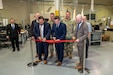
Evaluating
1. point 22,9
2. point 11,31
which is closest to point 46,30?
point 11,31

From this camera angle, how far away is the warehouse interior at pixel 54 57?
4.05 m

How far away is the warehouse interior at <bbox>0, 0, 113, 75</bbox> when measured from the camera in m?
4.05

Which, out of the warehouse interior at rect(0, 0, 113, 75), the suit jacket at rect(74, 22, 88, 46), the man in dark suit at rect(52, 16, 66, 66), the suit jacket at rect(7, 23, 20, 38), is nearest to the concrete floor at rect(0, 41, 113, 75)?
the warehouse interior at rect(0, 0, 113, 75)

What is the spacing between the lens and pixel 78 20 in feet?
11.9

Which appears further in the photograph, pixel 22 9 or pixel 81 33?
pixel 22 9

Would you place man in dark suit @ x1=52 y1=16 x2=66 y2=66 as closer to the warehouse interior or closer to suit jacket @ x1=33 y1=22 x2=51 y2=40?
suit jacket @ x1=33 y1=22 x2=51 y2=40

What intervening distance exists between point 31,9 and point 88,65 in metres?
9.12

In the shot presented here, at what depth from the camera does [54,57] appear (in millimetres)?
5266

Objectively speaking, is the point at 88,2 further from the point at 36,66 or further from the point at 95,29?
the point at 36,66

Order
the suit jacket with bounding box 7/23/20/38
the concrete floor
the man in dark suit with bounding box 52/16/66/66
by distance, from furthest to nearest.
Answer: the suit jacket with bounding box 7/23/20/38 → the man in dark suit with bounding box 52/16/66/66 → the concrete floor

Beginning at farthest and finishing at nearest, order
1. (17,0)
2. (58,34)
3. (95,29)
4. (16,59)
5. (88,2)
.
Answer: (88,2)
(17,0)
(95,29)
(16,59)
(58,34)

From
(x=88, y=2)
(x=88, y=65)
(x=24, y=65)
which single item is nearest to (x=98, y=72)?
(x=88, y=65)

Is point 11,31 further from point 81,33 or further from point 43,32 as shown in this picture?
point 81,33

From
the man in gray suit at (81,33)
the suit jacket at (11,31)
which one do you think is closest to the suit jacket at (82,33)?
the man in gray suit at (81,33)
